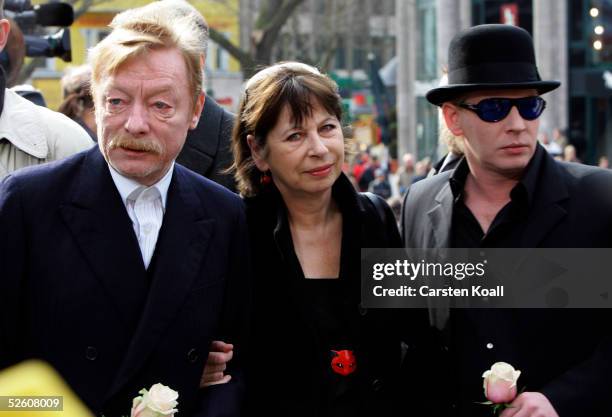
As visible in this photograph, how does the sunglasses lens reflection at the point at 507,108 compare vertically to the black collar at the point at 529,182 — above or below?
above

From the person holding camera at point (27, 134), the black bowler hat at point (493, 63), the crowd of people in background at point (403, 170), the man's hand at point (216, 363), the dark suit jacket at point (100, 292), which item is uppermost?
the black bowler hat at point (493, 63)

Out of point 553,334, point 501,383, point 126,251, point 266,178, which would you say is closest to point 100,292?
point 126,251

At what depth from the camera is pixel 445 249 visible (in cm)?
407

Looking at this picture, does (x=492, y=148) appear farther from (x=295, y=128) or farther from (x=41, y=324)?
(x=41, y=324)

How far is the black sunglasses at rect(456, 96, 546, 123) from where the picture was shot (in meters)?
4.00

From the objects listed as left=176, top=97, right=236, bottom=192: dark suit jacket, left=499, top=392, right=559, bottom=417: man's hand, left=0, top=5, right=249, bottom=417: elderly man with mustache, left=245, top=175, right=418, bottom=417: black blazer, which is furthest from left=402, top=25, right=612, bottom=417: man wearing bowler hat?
left=176, top=97, right=236, bottom=192: dark suit jacket

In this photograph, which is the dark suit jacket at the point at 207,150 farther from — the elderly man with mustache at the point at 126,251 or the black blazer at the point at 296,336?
the elderly man with mustache at the point at 126,251

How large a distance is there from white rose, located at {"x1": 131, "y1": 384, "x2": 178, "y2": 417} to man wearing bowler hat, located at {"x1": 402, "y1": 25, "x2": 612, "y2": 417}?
1.23 meters

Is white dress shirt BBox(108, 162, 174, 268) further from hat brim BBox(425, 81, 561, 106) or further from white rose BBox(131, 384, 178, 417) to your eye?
hat brim BBox(425, 81, 561, 106)

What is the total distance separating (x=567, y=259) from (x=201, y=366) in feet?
4.44

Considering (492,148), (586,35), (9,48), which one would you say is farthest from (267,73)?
(586,35)

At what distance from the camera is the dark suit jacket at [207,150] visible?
483 cm

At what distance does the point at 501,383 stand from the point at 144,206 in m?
1.29

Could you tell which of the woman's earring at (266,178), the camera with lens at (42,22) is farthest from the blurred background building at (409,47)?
the woman's earring at (266,178)
